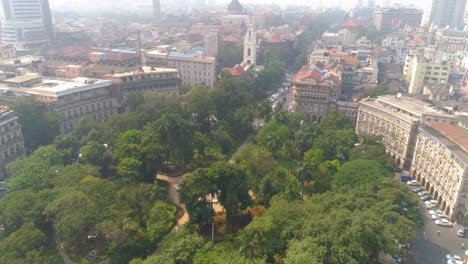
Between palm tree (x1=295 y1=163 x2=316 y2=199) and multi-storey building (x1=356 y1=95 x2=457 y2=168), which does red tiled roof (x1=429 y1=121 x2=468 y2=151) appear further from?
palm tree (x1=295 y1=163 x2=316 y2=199)

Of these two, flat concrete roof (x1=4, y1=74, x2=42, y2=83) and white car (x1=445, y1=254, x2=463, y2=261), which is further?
flat concrete roof (x1=4, y1=74, x2=42, y2=83)

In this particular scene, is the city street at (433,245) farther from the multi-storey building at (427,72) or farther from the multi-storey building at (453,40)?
the multi-storey building at (453,40)

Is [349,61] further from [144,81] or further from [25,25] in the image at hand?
[25,25]

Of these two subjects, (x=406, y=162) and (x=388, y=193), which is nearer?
(x=388, y=193)

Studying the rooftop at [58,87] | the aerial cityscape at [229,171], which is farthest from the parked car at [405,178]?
the rooftop at [58,87]

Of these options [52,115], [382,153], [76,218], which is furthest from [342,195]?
[52,115]

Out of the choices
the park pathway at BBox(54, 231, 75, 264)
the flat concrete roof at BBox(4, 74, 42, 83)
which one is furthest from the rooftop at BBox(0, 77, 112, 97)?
the park pathway at BBox(54, 231, 75, 264)

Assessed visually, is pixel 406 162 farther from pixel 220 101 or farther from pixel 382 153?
pixel 220 101
